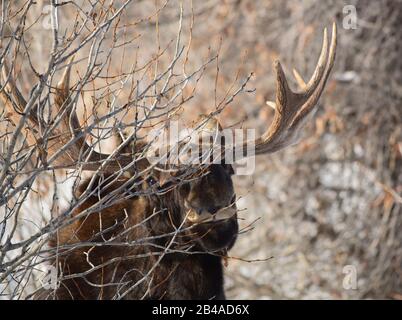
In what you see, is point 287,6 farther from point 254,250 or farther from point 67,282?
A: point 67,282

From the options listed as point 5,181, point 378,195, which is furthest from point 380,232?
point 5,181

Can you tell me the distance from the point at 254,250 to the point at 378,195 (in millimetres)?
1502

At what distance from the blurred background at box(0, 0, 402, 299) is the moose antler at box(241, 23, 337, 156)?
15.3 ft

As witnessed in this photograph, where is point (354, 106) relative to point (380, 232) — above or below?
above

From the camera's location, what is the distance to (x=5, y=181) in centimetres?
456

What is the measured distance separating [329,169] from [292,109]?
561 cm

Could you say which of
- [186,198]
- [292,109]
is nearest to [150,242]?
[186,198]

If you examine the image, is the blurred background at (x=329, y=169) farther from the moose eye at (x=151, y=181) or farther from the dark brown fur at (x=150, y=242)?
the moose eye at (x=151, y=181)

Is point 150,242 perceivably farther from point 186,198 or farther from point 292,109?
point 292,109

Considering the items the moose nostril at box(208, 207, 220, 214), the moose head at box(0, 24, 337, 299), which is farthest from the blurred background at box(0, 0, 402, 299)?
the moose nostril at box(208, 207, 220, 214)

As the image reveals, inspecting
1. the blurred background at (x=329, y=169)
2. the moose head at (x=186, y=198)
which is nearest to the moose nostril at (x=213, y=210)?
the moose head at (x=186, y=198)

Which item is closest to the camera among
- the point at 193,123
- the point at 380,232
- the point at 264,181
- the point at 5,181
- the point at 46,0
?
the point at 5,181

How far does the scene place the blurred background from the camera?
10836 millimetres

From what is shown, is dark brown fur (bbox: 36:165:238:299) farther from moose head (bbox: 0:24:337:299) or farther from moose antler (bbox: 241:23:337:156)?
moose antler (bbox: 241:23:337:156)
